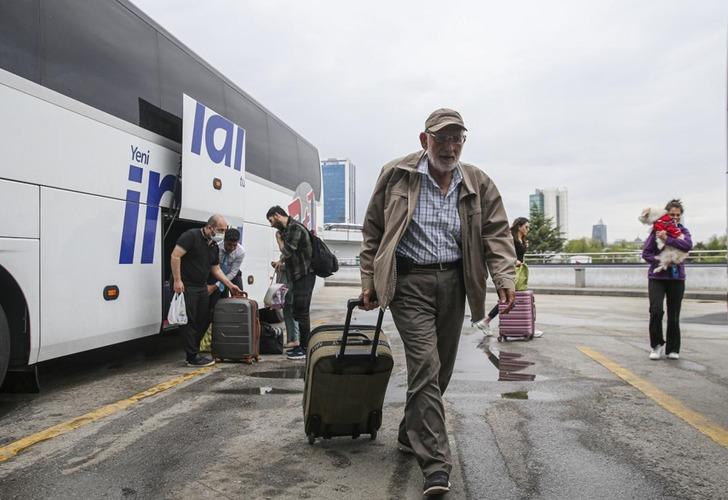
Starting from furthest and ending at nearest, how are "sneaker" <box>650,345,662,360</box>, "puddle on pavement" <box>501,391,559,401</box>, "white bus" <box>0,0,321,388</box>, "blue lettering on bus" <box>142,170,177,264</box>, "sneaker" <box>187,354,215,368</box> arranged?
"sneaker" <box>650,345,662,360</box> < "sneaker" <box>187,354,215,368</box> < "blue lettering on bus" <box>142,170,177,264</box> < "puddle on pavement" <box>501,391,559,401</box> < "white bus" <box>0,0,321,388</box>

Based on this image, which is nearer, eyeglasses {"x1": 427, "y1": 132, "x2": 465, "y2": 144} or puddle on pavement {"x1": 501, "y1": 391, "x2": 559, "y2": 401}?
eyeglasses {"x1": 427, "y1": 132, "x2": 465, "y2": 144}

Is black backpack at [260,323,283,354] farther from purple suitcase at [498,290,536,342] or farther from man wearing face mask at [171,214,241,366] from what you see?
purple suitcase at [498,290,536,342]

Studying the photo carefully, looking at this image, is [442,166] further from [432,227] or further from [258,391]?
[258,391]

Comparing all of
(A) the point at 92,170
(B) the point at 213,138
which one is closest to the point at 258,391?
(A) the point at 92,170

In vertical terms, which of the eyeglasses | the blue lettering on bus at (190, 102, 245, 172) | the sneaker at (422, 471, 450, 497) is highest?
the blue lettering on bus at (190, 102, 245, 172)

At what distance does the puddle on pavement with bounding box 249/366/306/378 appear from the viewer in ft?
19.1

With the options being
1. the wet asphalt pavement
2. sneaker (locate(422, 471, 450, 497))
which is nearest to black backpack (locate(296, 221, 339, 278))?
the wet asphalt pavement

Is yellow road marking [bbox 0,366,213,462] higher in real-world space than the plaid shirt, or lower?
lower

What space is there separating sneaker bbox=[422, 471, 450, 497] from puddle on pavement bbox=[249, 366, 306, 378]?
3.06m

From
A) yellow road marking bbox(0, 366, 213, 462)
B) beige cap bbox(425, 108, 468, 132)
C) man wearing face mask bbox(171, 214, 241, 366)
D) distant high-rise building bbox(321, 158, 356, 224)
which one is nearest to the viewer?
beige cap bbox(425, 108, 468, 132)

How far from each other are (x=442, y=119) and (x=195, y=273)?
13.4 feet

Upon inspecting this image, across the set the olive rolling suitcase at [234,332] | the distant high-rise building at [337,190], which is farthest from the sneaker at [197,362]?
the distant high-rise building at [337,190]

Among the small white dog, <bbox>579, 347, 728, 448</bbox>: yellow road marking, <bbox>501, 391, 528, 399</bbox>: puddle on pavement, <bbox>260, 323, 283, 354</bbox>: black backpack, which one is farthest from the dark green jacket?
the small white dog

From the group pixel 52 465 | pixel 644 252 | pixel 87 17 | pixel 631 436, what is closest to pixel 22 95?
pixel 87 17
